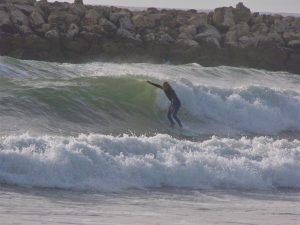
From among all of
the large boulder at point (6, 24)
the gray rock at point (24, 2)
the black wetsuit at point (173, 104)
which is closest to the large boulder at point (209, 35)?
the gray rock at point (24, 2)

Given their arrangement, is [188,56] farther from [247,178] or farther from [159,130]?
[247,178]

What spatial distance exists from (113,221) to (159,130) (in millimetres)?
8613

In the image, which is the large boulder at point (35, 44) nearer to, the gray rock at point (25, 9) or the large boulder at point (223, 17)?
the gray rock at point (25, 9)

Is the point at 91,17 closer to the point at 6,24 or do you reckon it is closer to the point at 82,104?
the point at 6,24

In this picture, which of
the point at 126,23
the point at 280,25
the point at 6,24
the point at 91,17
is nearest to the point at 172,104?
the point at 6,24

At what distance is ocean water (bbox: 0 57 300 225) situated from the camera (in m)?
9.57

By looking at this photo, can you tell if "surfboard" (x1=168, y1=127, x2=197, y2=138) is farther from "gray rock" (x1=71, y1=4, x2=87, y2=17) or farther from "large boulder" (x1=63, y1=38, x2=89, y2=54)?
"gray rock" (x1=71, y1=4, x2=87, y2=17)

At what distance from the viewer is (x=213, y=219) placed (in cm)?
917

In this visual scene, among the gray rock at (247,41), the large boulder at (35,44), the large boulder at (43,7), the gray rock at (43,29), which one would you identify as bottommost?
the large boulder at (35,44)

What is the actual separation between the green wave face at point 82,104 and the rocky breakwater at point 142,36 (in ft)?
27.4

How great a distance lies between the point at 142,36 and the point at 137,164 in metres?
19.1

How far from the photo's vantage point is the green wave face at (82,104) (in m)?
16.0

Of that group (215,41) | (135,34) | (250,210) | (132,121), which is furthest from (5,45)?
(250,210)

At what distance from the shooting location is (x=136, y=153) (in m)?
12.3
